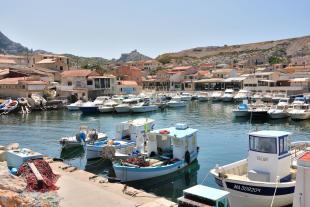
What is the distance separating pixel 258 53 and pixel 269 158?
165 m

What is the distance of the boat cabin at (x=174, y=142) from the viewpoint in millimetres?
21344

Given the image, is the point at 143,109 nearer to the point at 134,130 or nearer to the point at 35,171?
the point at 134,130

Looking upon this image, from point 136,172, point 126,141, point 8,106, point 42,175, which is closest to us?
point 42,175

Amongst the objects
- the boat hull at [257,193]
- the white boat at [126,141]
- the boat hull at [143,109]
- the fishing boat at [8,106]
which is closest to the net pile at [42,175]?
the white boat at [126,141]

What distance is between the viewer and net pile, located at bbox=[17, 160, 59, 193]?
14984 millimetres

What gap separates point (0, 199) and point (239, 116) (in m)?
42.1

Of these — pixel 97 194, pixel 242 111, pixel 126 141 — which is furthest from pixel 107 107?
pixel 97 194

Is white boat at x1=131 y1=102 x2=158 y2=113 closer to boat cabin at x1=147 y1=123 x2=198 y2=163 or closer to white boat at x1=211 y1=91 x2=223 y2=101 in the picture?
white boat at x1=211 y1=91 x2=223 y2=101

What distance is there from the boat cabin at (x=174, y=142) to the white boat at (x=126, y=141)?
148cm

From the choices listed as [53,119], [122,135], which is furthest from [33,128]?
[122,135]

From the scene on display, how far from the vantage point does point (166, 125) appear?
4394 centimetres

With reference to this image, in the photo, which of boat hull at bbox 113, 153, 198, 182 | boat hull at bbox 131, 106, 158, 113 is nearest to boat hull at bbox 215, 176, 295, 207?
boat hull at bbox 113, 153, 198, 182

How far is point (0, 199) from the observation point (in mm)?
10148

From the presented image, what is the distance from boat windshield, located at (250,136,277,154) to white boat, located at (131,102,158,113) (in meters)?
42.4
